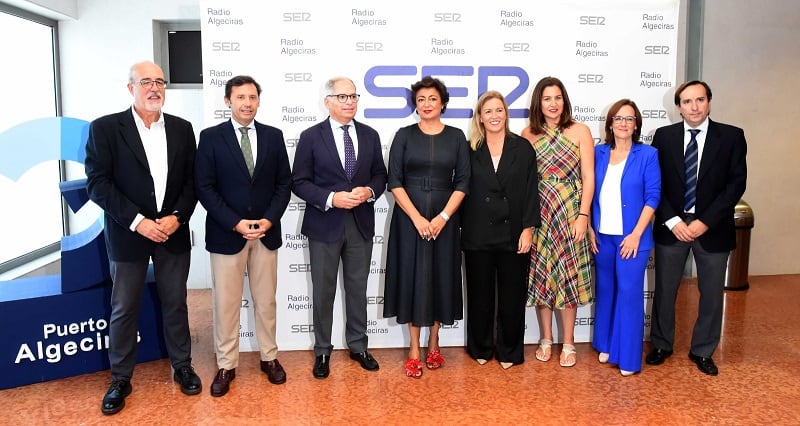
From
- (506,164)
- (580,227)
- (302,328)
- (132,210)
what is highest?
(506,164)

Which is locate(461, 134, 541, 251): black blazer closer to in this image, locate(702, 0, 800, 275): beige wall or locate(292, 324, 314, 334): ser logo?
locate(292, 324, 314, 334): ser logo

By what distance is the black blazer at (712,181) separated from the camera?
3.55 metres

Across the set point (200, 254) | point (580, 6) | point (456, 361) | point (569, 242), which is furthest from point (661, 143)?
point (200, 254)

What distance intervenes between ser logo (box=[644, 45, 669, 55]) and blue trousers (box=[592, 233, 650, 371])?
1387 mm

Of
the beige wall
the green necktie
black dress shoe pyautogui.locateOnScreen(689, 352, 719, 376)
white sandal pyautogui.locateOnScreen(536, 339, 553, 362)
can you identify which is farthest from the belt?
the beige wall

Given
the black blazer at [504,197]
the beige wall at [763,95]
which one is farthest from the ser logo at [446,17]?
the beige wall at [763,95]

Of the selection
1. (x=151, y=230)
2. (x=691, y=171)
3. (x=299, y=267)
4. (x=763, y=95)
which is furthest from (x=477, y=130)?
(x=763, y=95)

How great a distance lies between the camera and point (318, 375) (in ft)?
12.0

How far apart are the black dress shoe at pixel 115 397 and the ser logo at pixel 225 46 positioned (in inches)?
82.1

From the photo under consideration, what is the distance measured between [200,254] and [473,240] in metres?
3.27

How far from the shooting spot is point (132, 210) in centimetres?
312

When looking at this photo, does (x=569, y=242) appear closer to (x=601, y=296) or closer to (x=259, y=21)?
(x=601, y=296)

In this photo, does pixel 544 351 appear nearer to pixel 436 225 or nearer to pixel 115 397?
pixel 436 225

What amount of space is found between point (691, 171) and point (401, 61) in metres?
1.93
